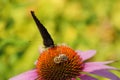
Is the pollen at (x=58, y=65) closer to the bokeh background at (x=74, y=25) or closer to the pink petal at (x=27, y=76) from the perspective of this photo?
the pink petal at (x=27, y=76)

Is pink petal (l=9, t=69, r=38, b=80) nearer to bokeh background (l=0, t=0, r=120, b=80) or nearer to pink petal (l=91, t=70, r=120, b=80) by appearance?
pink petal (l=91, t=70, r=120, b=80)

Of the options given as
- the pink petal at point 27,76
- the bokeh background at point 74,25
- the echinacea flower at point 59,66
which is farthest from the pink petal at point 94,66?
the bokeh background at point 74,25

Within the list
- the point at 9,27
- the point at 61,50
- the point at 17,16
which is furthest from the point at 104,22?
the point at 61,50

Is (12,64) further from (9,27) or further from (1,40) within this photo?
(1,40)

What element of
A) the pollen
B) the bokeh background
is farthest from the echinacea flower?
the bokeh background

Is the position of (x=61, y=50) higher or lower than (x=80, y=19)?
lower

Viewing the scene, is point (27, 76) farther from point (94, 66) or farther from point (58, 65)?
point (94, 66)
